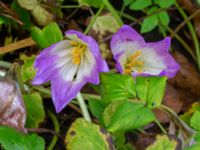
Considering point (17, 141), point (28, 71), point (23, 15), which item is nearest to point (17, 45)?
point (23, 15)

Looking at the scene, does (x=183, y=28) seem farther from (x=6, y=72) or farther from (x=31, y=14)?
(x=6, y=72)

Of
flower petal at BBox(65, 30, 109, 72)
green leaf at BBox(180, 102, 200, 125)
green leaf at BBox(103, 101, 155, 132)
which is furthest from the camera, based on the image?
green leaf at BBox(180, 102, 200, 125)

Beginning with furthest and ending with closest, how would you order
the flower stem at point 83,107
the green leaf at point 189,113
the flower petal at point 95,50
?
the green leaf at point 189,113 → the flower stem at point 83,107 → the flower petal at point 95,50

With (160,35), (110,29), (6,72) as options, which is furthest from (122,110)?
(160,35)

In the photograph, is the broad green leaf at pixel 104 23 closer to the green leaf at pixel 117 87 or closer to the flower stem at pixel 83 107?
the flower stem at pixel 83 107

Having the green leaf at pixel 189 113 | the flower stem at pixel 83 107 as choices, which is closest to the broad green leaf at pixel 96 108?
the flower stem at pixel 83 107

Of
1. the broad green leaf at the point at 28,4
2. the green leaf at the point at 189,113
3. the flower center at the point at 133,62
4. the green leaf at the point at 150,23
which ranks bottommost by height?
the green leaf at the point at 189,113

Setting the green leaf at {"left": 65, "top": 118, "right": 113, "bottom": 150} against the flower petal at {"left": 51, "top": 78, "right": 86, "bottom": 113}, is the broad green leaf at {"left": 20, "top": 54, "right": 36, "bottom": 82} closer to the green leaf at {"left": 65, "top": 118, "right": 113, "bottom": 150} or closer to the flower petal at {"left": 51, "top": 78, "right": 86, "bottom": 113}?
the flower petal at {"left": 51, "top": 78, "right": 86, "bottom": 113}

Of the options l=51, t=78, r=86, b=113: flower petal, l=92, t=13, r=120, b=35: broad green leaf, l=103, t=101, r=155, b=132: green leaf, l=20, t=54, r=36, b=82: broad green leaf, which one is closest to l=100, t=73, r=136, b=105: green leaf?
l=103, t=101, r=155, b=132: green leaf
